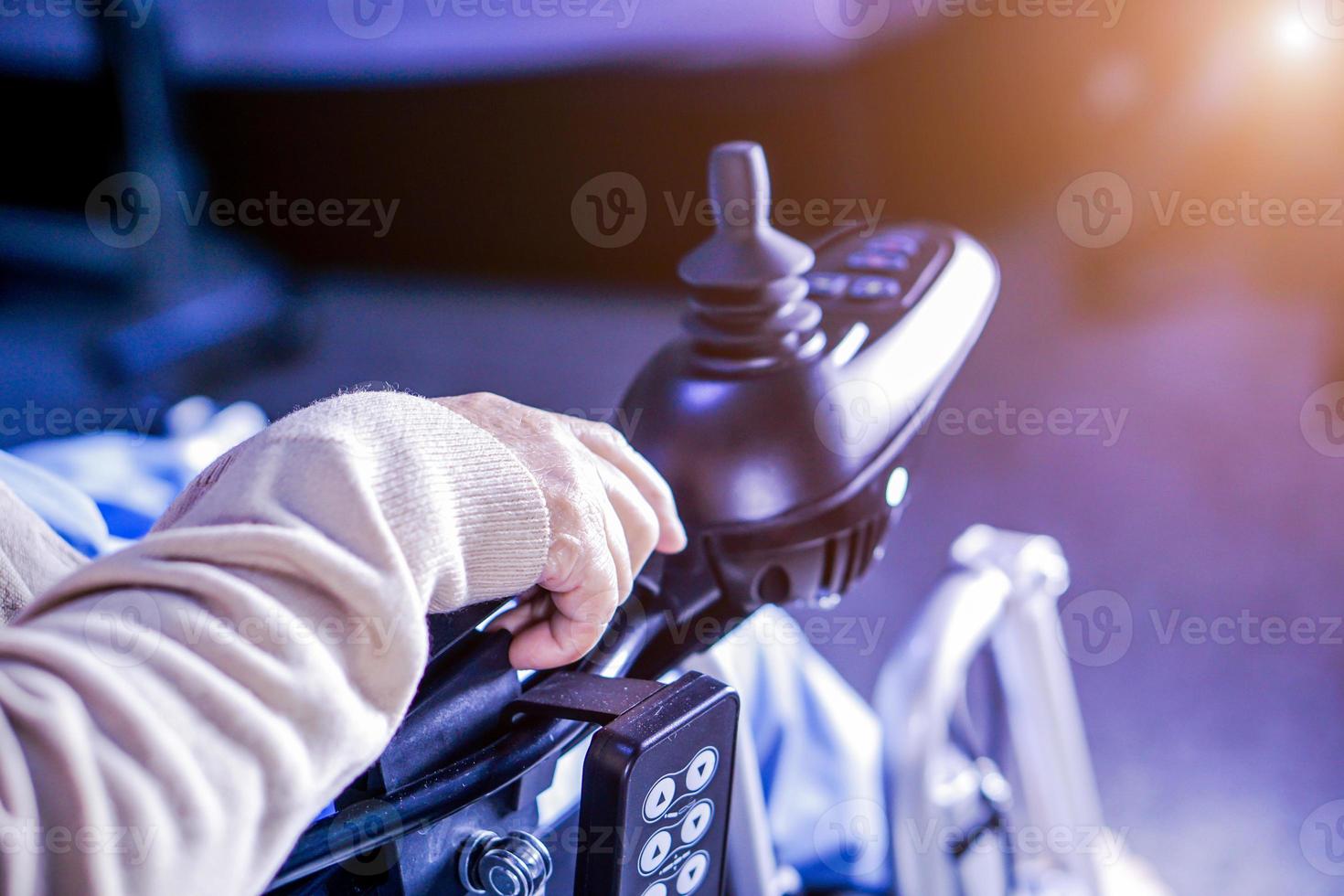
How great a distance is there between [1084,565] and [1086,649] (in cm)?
22

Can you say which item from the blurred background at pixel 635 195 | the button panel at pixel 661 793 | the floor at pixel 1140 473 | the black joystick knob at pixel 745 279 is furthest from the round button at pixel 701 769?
the blurred background at pixel 635 195

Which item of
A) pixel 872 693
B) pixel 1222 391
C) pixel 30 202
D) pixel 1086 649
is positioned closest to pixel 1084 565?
pixel 1086 649

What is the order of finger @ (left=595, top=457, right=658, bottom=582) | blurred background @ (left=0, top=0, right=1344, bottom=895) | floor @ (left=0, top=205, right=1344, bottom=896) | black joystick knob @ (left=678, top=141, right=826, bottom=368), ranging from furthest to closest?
1. blurred background @ (left=0, top=0, right=1344, bottom=895)
2. floor @ (left=0, top=205, right=1344, bottom=896)
3. black joystick knob @ (left=678, top=141, right=826, bottom=368)
4. finger @ (left=595, top=457, right=658, bottom=582)

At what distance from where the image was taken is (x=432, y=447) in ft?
1.58

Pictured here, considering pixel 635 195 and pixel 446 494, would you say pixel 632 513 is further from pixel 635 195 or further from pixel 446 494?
pixel 635 195

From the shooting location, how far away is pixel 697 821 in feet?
1.65

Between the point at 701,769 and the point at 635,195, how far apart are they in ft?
10.4

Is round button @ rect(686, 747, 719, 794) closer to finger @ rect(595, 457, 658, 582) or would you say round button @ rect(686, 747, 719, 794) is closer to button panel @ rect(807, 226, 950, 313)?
finger @ rect(595, 457, 658, 582)

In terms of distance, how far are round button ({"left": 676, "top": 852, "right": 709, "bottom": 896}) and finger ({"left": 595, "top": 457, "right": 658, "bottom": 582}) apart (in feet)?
0.44

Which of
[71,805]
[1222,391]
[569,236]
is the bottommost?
[1222,391]

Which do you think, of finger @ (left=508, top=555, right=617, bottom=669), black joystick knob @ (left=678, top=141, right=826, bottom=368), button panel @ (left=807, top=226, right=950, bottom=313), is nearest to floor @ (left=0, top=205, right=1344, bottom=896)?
button panel @ (left=807, top=226, right=950, bottom=313)

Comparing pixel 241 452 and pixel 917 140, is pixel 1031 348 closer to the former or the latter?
pixel 917 140

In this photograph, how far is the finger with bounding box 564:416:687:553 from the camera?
594mm

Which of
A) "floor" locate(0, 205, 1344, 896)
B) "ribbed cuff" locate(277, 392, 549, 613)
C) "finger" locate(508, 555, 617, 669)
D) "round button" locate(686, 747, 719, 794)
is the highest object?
"ribbed cuff" locate(277, 392, 549, 613)
